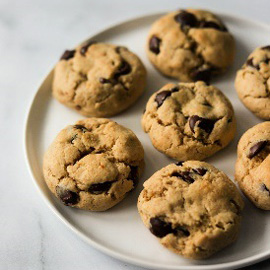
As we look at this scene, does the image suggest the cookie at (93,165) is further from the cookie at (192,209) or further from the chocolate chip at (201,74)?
the chocolate chip at (201,74)

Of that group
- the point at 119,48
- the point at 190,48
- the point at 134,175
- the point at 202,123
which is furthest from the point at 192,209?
the point at 119,48

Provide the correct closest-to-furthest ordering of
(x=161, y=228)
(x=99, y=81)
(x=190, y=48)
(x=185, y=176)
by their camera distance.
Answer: (x=161, y=228)
(x=185, y=176)
(x=99, y=81)
(x=190, y=48)

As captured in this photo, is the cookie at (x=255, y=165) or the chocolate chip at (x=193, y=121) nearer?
the cookie at (x=255, y=165)

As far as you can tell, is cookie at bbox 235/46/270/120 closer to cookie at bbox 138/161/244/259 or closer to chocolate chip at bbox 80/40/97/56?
cookie at bbox 138/161/244/259

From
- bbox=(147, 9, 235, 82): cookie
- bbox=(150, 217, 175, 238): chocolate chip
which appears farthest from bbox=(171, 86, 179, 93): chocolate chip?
bbox=(150, 217, 175, 238): chocolate chip

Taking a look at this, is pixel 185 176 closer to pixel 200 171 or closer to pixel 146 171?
pixel 200 171

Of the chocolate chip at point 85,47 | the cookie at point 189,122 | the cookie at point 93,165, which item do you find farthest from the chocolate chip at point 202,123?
the chocolate chip at point 85,47

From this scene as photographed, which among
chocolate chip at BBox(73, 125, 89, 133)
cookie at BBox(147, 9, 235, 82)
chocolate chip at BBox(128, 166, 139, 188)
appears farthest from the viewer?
cookie at BBox(147, 9, 235, 82)
